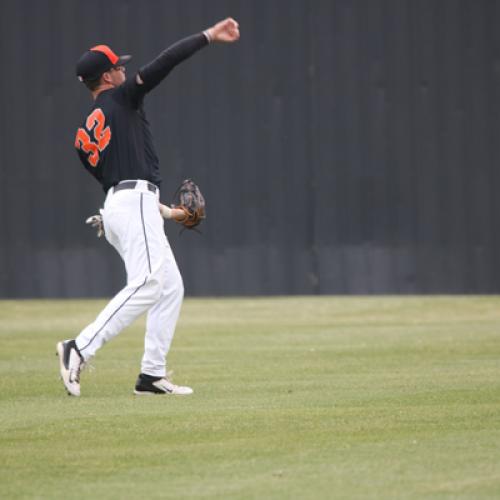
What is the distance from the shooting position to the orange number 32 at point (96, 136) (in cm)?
681

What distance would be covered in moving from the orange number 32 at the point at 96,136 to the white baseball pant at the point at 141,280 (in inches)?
9.6

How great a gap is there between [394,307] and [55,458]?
935cm

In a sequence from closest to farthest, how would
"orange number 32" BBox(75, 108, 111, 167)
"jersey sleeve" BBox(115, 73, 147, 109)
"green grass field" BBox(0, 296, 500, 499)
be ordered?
"green grass field" BBox(0, 296, 500, 499)
"jersey sleeve" BBox(115, 73, 147, 109)
"orange number 32" BBox(75, 108, 111, 167)

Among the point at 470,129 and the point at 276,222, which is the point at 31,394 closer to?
the point at 276,222

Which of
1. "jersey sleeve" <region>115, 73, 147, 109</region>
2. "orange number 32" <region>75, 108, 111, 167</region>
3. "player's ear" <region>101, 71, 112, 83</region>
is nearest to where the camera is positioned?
"jersey sleeve" <region>115, 73, 147, 109</region>

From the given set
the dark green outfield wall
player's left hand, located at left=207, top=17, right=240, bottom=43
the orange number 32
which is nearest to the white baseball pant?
the orange number 32

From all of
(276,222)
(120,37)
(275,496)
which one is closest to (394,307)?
(276,222)

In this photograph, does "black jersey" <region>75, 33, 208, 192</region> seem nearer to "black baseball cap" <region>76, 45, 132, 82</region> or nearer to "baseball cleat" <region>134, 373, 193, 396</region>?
"black baseball cap" <region>76, 45, 132, 82</region>

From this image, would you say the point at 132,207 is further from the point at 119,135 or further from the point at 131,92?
the point at 131,92

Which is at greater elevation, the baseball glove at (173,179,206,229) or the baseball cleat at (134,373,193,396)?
the baseball glove at (173,179,206,229)

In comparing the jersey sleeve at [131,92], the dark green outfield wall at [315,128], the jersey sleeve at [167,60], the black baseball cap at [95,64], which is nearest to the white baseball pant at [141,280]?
the jersey sleeve at [131,92]

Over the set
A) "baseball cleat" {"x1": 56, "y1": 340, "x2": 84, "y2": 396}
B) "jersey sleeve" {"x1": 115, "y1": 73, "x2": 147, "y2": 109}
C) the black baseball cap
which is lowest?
"baseball cleat" {"x1": 56, "y1": 340, "x2": 84, "y2": 396}

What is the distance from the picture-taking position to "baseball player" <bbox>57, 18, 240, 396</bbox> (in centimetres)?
658

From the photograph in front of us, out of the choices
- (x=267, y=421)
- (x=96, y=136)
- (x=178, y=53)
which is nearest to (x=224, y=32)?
(x=178, y=53)
